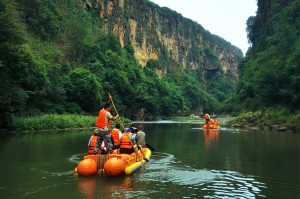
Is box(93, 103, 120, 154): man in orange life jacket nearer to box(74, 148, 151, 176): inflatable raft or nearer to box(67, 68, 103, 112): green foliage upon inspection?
box(74, 148, 151, 176): inflatable raft

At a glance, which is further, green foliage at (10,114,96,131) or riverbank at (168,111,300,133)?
riverbank at (168,111,300,133)

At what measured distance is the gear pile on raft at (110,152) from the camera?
41.3 ft

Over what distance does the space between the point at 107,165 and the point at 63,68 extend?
146 ft

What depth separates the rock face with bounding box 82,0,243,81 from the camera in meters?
106

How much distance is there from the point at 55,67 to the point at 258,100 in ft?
92.4

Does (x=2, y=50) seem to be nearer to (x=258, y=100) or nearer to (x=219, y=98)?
(x=258, y=100)

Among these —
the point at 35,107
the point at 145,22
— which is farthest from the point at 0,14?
the point at 145,22

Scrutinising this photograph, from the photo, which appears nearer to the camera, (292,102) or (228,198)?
(228,198)

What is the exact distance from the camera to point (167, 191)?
10.5 meters

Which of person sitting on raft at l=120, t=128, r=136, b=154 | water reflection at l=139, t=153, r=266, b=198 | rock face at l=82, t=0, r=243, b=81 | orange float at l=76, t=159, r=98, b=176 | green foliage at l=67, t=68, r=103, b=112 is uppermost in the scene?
rock face at l=82, t=0, r=243, b=81

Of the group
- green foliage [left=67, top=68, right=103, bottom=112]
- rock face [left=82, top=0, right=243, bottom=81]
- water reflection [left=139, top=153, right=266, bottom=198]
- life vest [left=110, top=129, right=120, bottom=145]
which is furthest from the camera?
rock face [left=82, top=0, right=243, bottom=81]

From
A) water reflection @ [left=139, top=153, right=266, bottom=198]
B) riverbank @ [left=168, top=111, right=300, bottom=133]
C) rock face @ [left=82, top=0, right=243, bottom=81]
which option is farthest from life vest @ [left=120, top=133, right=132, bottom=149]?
rock face @ [left=82, top=0, right=243, bottom=81]

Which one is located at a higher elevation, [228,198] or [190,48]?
[190,48]

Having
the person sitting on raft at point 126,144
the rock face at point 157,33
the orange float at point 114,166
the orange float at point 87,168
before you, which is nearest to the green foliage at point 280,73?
the person sitting on raft at point 126,144
